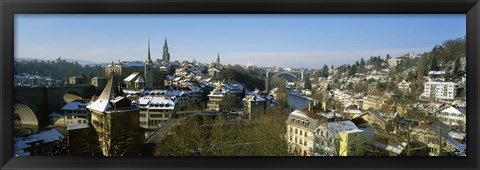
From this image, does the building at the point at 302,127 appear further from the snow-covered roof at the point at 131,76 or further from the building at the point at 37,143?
the building at the point at 37,143

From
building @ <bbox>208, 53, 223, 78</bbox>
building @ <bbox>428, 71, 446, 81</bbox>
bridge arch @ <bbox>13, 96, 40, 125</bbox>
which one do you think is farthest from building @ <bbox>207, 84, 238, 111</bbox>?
building @ <bbox>428, 71, 446, 81</bbox>

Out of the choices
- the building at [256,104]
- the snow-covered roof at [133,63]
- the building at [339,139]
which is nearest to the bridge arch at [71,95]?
the snow-covered roof at [133,63]

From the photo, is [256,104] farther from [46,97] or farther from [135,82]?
[46,97]

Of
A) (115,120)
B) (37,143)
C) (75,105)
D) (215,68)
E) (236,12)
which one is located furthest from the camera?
(215,68)

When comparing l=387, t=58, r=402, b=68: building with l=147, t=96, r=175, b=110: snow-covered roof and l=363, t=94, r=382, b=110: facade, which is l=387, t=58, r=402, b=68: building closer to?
l=363, t=94, r=382, b=110: facade

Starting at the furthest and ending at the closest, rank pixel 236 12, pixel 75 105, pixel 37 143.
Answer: pixel 75 105, pixel 37 143, pixel 236 12

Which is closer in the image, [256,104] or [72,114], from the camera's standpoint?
[72,114]

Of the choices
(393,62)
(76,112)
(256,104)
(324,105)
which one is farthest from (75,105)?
(393,62)

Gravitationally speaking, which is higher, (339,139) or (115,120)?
(115,120)

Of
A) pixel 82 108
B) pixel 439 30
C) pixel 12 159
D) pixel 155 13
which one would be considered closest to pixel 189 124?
pixel 82 108
